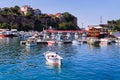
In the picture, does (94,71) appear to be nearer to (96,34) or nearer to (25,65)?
(25,65)

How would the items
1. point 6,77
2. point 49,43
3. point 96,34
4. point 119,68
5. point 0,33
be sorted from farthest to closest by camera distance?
1. point 0,33
2. point 96,34
3. point 49,43
4. point 119,68
5. point 6,77

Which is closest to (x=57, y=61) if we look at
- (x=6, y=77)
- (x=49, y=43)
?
(x=6, y=77)

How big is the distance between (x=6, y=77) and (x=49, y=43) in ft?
197

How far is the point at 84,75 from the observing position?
125 feet

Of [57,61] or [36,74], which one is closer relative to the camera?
[36,74]

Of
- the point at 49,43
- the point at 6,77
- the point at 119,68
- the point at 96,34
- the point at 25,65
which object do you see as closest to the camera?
the point at 6,77

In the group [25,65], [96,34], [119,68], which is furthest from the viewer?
[96,34]

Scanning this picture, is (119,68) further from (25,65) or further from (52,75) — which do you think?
(25,65)

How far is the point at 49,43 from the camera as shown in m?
96.9

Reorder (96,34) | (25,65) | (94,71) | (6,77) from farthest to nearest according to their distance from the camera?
(96,34) → (25,65) → (94,71) → (6,77)

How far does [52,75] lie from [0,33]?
131907 mm

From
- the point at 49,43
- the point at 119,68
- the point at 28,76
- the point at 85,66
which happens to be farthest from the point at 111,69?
the point at 49,43

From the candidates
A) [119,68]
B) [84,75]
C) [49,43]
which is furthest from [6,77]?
[49,43]

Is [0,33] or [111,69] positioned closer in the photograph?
[111,69]
